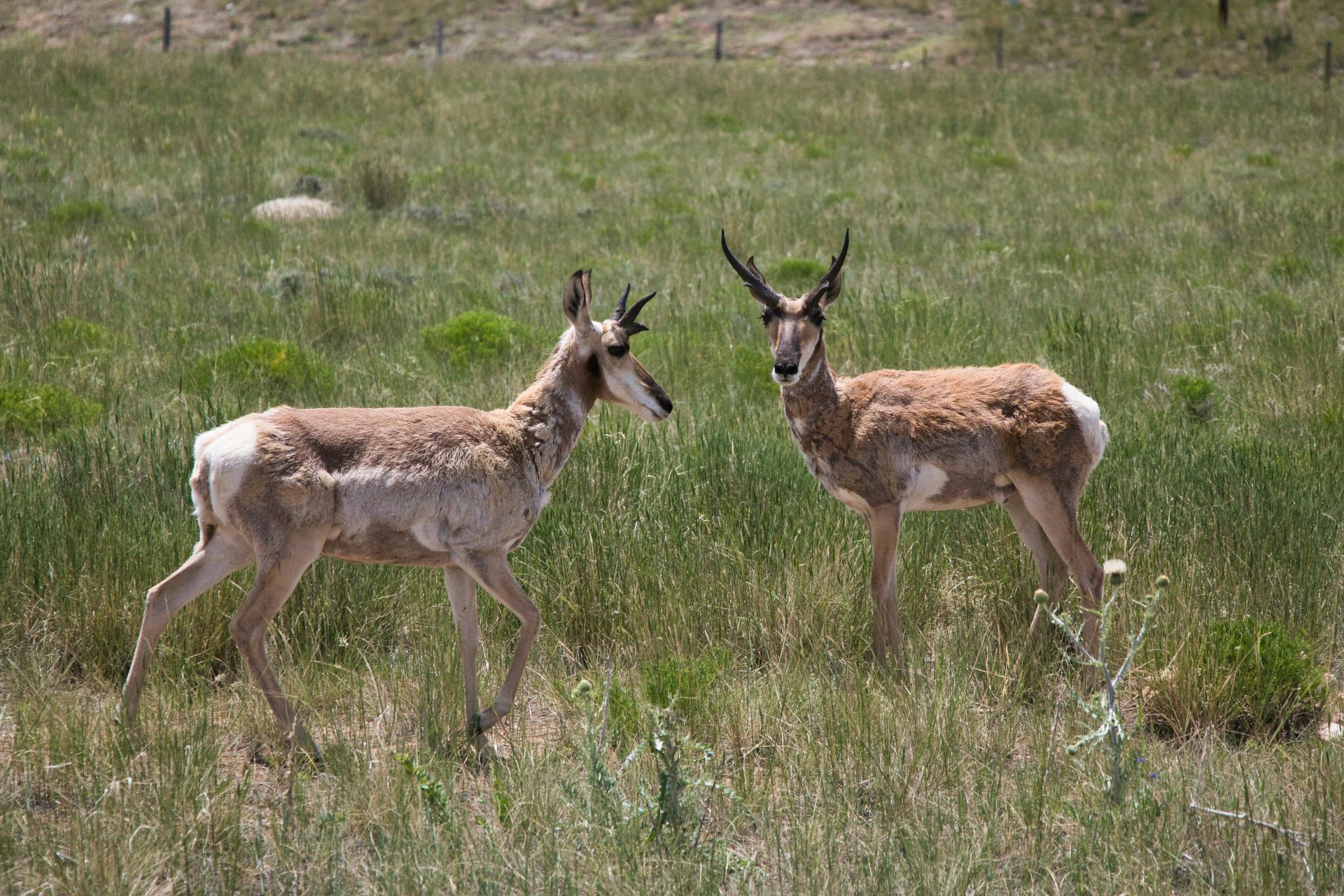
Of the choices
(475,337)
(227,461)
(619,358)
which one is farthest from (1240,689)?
(475,337)

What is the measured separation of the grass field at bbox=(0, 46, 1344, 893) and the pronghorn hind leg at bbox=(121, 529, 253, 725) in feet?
0.51

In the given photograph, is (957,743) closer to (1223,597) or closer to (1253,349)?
(1223,597)

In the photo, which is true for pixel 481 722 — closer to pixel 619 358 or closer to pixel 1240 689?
pixel 619 358

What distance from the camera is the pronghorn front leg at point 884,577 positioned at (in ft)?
17.7

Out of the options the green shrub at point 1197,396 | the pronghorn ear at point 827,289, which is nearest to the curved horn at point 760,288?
the pronghorn ear at point 827,289

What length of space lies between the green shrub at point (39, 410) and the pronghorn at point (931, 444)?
184 inches

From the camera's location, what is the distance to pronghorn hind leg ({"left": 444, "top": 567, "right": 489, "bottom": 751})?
4688 mm

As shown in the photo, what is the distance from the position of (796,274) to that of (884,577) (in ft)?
24.2

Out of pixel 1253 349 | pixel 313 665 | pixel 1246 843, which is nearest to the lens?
pixel 1246 843

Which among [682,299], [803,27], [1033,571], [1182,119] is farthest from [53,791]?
[803,27]

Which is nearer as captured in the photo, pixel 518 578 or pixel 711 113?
pixel 518 578

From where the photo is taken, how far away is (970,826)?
394 centimetres

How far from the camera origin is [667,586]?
19.1 ft

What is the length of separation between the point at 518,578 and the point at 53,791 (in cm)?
249
